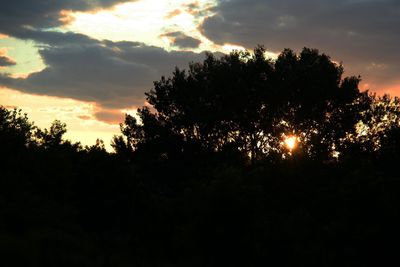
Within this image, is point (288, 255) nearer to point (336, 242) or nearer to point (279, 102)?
point (336, 242)

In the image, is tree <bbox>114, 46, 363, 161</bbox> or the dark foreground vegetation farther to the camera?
tree <bbox>114, 46, 363, 161</bbox>

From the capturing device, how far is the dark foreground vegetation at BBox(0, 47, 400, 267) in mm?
20234

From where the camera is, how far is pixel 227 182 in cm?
2095

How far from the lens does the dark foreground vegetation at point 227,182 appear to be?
797 inches

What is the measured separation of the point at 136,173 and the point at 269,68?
24846mm

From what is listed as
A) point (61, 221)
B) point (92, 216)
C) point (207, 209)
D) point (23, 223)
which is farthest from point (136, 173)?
point (207, 209)

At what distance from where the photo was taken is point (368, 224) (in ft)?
64.7

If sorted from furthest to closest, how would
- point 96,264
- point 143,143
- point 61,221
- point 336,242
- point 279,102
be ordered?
1. point 143,143
2. point 279,102
3. point 61,221
4. point 336,242
5. point 96,264

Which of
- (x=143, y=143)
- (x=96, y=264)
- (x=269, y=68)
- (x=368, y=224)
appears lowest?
(x=96, y=264)

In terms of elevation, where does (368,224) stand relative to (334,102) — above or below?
below

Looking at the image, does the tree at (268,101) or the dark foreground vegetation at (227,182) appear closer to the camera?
the dark foreground vegetation at (227,182)

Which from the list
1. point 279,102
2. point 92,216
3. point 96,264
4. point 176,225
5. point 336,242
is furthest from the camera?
point 279,102

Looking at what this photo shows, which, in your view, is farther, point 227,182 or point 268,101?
point 268,101

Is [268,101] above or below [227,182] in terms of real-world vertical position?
above
